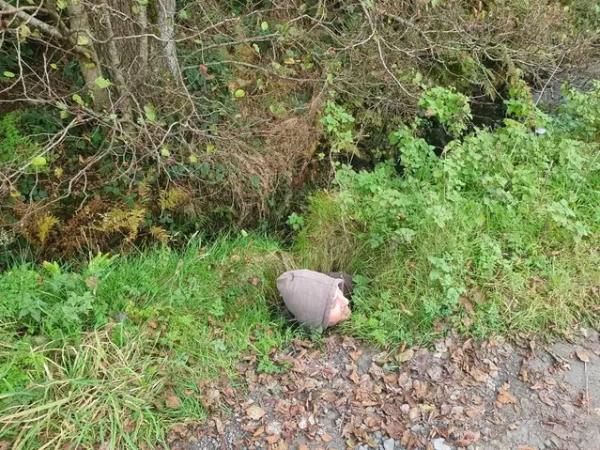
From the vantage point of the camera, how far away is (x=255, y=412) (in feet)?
11.2

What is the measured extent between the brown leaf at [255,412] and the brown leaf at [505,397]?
1536mm

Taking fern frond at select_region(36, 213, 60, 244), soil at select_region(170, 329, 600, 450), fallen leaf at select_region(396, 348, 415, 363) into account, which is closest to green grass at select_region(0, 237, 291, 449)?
soil at select_region(170, 329, 600, 450)

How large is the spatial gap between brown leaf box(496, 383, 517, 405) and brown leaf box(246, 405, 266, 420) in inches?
60.5

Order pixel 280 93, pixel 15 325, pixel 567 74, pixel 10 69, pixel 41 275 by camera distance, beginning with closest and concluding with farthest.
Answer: pixel 15 325, pixel 41 275, pixel 10 69, pixel 280 93, pixel 567 74

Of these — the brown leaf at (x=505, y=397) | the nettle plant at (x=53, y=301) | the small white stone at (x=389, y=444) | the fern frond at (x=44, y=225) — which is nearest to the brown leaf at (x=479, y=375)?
the brown leaf at (x=505, y=397)

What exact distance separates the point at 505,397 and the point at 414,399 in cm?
59

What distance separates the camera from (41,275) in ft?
12.7

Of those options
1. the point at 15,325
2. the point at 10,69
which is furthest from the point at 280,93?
the point at 15,325

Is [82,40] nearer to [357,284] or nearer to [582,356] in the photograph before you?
[357,284]

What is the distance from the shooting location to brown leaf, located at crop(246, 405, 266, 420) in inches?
134

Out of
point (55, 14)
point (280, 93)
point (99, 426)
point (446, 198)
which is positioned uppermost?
point (55, 14)

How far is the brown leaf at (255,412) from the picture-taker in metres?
3.40

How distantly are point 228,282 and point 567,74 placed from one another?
4814mm

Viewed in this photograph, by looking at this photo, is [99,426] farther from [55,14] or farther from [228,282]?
[55,14]
